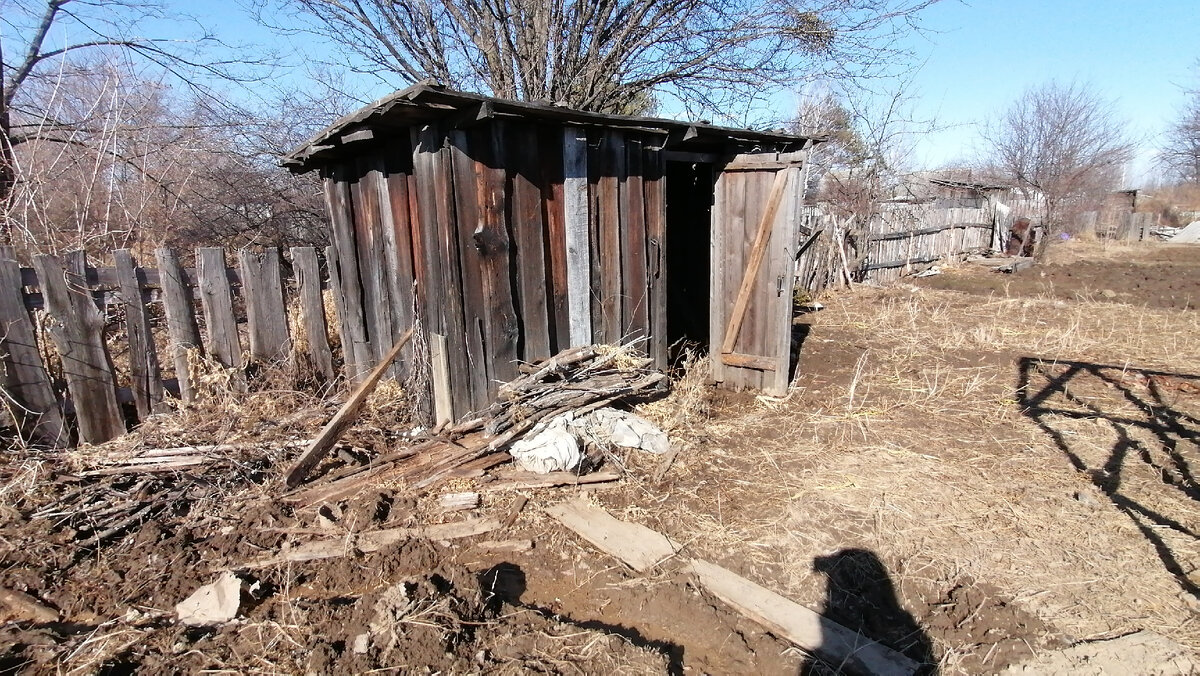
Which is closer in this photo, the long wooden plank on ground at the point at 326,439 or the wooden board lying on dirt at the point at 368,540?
the wooden board lying on dirt at the point at 368,540

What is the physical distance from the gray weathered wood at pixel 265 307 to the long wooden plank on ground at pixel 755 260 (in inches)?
171

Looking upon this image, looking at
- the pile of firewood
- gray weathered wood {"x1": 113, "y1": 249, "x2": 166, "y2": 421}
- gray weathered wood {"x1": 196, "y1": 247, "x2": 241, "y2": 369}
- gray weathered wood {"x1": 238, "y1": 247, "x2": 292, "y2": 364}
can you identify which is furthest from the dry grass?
gray weathered wood {"x1": 113, "y1": 249, "x2": 166, "y2": 421}

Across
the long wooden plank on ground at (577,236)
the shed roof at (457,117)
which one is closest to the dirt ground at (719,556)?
the long wooden plank on ground at (577,236)

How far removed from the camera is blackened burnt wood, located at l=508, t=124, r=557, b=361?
172 inches

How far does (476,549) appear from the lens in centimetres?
334

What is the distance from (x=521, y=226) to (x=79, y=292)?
3.25 meters

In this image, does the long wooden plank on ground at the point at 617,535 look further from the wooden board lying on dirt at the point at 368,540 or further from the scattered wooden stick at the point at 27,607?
the scattered wooden stick at the point at 27,607

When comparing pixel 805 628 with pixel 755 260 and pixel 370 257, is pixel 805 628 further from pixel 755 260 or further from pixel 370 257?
pixel 370 257

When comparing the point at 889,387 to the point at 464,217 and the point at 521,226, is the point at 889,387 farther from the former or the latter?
the point at 464,217

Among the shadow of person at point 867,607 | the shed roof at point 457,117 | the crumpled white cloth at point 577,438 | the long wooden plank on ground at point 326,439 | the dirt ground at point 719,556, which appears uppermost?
the shed roof at point 457,117

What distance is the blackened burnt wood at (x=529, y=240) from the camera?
4359 mm

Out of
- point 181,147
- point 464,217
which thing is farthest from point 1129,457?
point 181,147

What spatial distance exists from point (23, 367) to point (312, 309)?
200cm

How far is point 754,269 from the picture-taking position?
6.00 meters
